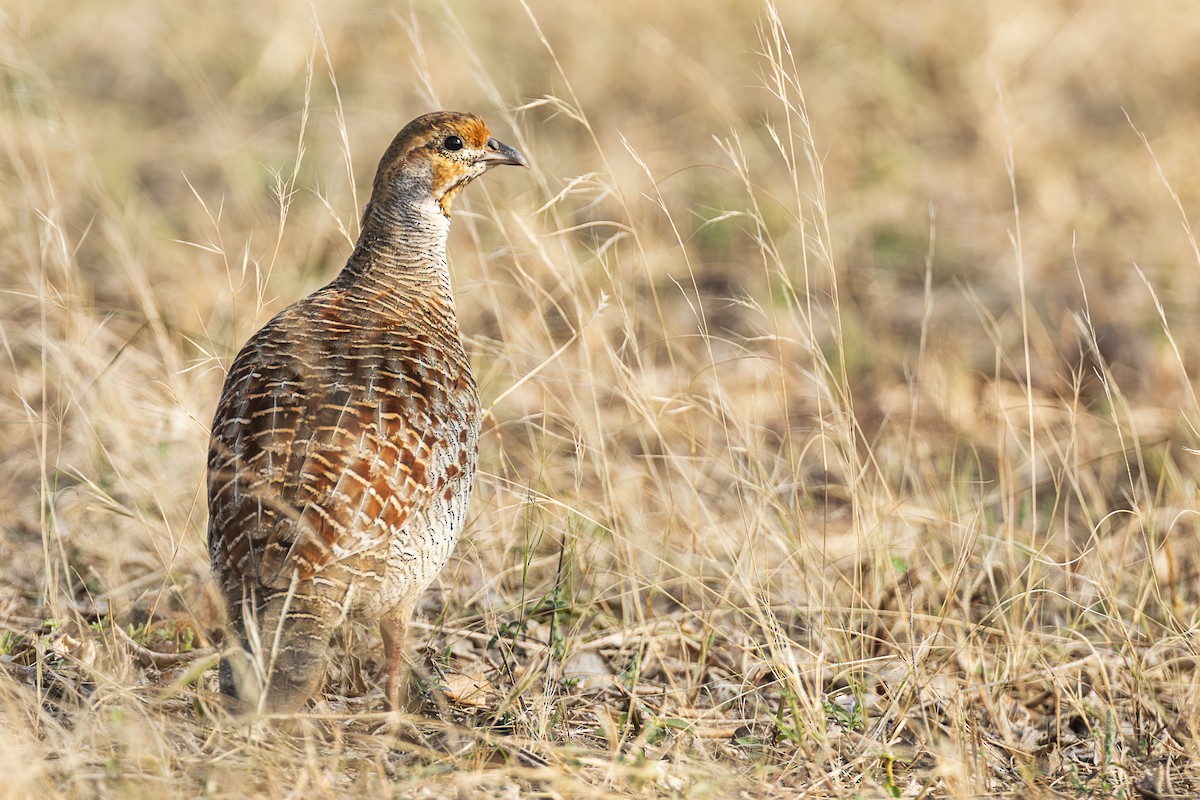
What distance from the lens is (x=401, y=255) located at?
14.3 feet

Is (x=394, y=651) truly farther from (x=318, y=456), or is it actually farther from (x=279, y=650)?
(x=318, y=456)

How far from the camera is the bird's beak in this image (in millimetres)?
4582

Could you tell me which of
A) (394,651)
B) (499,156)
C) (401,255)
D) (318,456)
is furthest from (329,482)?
(499,156)

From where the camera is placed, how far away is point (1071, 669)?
4.22 meters

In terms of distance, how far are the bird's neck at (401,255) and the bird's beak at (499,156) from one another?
256 mm

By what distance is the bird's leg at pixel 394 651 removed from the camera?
3.82 meters

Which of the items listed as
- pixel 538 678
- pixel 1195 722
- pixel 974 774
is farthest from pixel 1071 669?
pixel 538 678

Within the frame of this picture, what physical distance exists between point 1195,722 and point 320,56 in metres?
7.26

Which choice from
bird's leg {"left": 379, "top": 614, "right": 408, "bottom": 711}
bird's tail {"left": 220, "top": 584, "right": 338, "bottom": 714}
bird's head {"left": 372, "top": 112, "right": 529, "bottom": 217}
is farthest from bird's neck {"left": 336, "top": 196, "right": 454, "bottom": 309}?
bird's tail {"left": 220, "top": 584, "right": 338, "bottom": 714}

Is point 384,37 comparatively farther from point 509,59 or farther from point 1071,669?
point 1071,669

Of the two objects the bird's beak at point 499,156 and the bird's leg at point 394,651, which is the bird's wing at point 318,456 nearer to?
the bird's leg at point 394,651

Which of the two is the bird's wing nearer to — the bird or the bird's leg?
the bird

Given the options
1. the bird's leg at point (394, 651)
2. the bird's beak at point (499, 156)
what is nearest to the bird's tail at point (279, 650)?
the bird's leg at point (394, 651)

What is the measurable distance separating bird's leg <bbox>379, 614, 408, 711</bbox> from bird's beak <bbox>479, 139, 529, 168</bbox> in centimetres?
163
